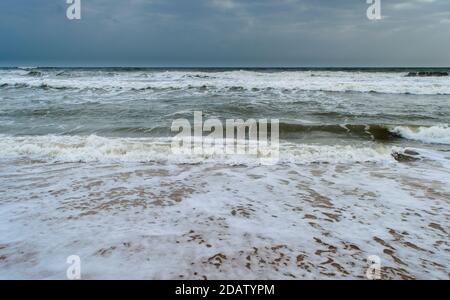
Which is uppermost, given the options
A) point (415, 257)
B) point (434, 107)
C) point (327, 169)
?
point (434, 107)

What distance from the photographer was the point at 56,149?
707cm

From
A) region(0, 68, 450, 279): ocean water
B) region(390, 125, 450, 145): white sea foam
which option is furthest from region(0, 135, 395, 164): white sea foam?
region(390, 125, 450, 145): white sea foam

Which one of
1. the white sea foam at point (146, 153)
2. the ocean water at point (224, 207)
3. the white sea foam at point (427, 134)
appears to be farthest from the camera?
the white sea foam at point (427, 134)

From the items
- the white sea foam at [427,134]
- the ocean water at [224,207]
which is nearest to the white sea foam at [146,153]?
the ocean water at [224,207]

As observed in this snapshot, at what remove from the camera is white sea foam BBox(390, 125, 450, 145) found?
335 inches

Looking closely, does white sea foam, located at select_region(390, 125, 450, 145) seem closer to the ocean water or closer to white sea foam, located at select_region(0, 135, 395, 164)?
the ocean water

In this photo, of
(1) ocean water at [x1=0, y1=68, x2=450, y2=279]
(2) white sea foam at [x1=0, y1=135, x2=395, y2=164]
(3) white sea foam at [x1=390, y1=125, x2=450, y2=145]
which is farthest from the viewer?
(3) white sea foam at [x1=390, y1=125, x2=450, y2=145]

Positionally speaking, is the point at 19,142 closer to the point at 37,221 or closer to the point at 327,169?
the point at 37,221

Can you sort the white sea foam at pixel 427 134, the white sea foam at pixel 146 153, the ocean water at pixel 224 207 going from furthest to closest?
the white sea foam at pixel 427 134
the white sea foam at pixel 146 153
the ocean water at pixel 224 207

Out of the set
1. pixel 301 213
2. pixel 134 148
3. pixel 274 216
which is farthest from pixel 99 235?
pixel 134 148

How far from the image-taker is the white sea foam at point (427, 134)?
335 inches

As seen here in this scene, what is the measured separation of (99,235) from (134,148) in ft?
13.1

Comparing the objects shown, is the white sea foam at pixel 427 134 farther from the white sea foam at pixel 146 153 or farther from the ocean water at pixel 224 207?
the white sea foam at pixel 146 153

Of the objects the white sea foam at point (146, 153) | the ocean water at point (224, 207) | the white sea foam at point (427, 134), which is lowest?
the ocean water at point (224, 207)
